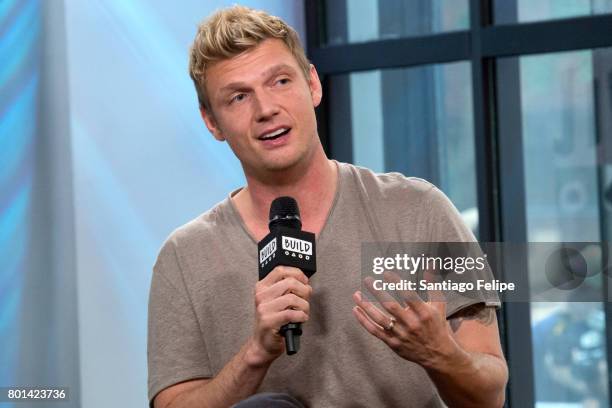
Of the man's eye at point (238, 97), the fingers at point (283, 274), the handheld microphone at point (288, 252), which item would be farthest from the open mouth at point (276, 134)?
the fingers at point (283, 274)

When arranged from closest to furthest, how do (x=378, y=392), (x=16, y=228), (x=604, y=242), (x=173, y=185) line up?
(x=378, y=392)
(x=16, y=228)
(x=173, y=185)
(x=604, y=242)

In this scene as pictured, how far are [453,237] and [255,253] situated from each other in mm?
386

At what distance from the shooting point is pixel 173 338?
201 cm

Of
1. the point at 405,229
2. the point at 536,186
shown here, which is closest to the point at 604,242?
the point at 536,186

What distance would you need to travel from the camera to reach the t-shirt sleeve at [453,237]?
6.20 feet

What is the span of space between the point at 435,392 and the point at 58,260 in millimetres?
1342

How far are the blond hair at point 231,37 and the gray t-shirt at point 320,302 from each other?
10.8 inches

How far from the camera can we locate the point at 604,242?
12.3 feet

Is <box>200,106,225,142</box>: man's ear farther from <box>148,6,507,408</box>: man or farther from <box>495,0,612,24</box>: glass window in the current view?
<box>495,0,612,24</box>: glass window

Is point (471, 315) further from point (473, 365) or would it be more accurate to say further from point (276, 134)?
point (276, 134)

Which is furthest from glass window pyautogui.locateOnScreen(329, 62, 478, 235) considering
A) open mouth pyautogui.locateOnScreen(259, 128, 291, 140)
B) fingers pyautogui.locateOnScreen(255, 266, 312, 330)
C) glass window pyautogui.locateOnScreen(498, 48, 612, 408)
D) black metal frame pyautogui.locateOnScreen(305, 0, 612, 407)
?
fingers pyautogui.locateOnScreen(255, 266, 312, 330)

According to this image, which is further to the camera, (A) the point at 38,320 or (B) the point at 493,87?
(B) the point at 493,87

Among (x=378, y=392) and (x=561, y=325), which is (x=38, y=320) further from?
(x=561, y=325)

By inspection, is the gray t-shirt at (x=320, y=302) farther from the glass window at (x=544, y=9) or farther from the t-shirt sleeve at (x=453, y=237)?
the glass window at (x=544, y=9)
